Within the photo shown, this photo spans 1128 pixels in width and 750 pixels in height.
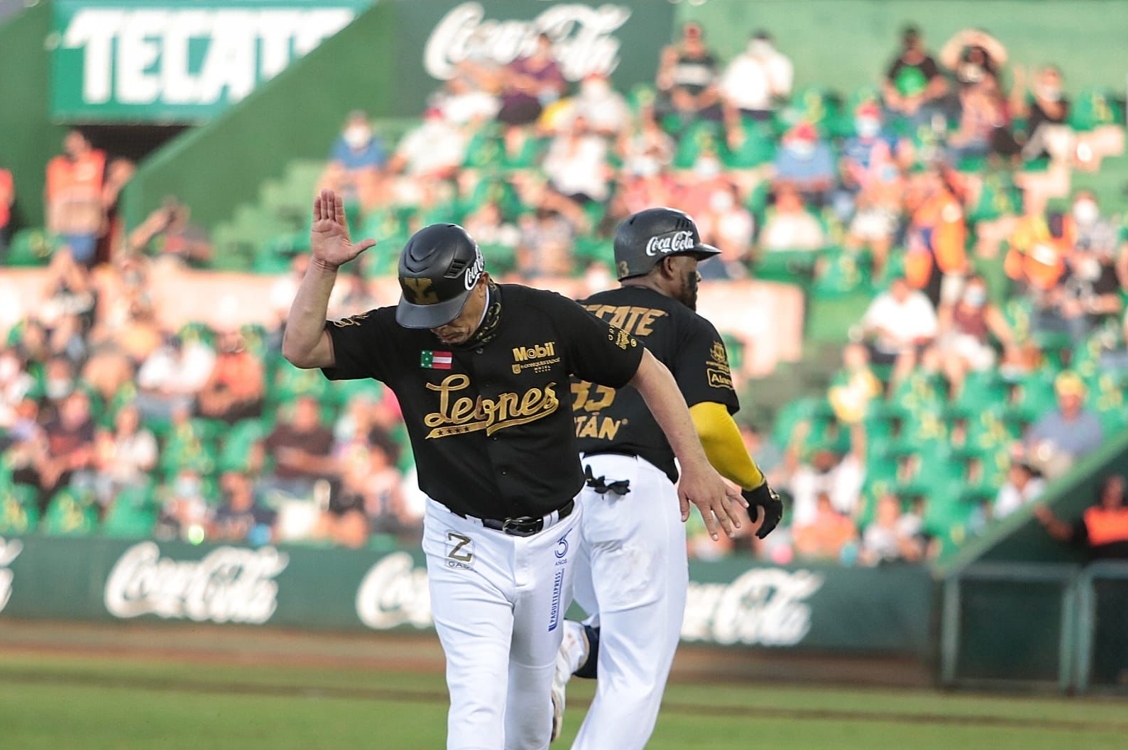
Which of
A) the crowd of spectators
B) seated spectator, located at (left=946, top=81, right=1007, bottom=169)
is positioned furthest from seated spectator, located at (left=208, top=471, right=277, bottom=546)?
seated spectator, located at (left=946, top=81, right=1007, bottom=169)

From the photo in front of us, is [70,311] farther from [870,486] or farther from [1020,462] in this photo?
[1020,462]

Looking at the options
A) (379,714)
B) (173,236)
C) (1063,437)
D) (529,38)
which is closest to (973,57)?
(529,38)

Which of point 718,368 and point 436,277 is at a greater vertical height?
point 436,277

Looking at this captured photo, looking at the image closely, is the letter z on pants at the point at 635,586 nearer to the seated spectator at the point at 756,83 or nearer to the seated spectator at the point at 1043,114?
the seated spectator at the point at 1043,114

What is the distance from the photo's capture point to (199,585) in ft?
55.6

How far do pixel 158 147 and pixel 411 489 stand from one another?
1049 cm

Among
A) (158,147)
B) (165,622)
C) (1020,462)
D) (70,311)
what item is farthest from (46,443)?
(1020,462)

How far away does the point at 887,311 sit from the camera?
1908 centimetres

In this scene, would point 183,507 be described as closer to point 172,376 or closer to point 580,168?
point 172,376

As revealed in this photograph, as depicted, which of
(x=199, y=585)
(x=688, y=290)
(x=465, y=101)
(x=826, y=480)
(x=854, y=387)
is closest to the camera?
(x=688, y=290)

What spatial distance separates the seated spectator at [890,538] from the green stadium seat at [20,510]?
884cm

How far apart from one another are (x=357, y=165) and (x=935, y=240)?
712 centimetres

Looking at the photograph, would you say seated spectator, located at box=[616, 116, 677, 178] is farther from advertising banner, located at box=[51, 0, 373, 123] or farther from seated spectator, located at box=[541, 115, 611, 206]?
Answer: advertising banner, located at box=[51, 0, 373, 123]

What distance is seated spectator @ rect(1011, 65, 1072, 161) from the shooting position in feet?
67.9
